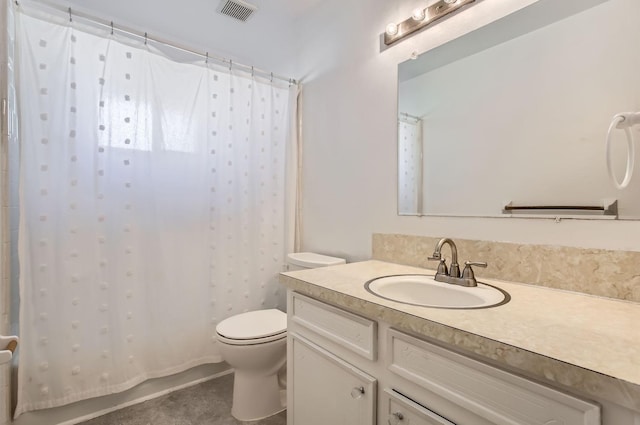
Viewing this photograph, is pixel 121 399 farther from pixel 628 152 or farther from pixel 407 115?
pixel 628 152

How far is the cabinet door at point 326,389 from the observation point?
3.11 feet

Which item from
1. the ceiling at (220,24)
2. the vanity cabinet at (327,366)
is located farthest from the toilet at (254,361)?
the ceiling at (220,24)

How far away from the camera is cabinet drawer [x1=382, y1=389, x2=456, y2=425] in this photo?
0.76 metres

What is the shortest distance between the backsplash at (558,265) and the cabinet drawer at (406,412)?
2.03 ft

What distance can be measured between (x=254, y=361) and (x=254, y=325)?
204mm

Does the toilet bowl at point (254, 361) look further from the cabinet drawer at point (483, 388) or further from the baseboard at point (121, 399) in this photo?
the cabinet drawer at point (483, 388)

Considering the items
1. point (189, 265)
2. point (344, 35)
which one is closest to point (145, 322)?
point (189, 265)

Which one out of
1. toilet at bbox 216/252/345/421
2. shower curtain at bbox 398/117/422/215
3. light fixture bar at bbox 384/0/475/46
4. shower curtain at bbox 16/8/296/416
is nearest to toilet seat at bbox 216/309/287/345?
toilet at bbox 216/252/345/421

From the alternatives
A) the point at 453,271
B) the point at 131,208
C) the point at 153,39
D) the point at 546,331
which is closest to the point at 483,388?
the point at 546,331

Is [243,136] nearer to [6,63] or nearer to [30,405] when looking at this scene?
[6,63]

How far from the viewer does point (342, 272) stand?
1327 millimetres

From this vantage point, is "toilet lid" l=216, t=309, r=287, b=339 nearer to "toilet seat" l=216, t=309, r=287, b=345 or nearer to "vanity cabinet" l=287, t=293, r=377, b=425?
"toilet seat" l=216, t=309, r=287, b=345

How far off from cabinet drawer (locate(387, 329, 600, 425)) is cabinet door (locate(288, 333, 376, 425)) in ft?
0.56

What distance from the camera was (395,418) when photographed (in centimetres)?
85
